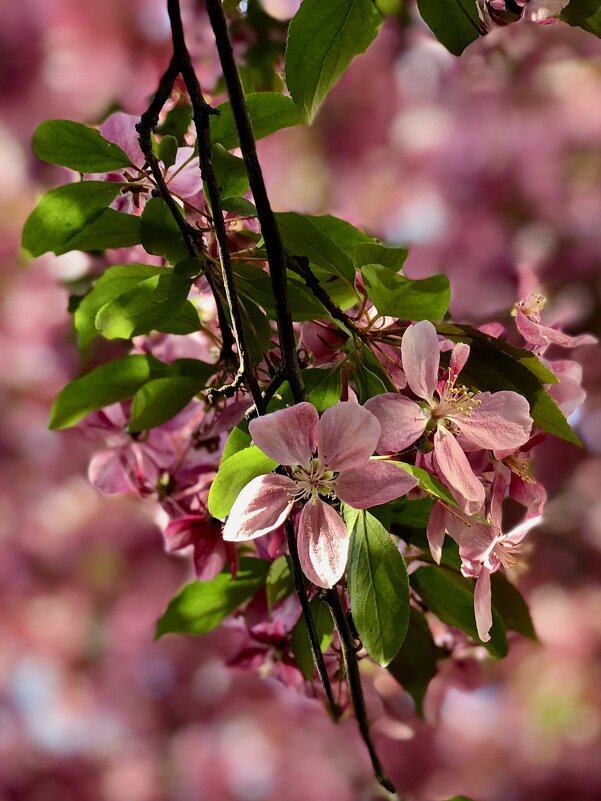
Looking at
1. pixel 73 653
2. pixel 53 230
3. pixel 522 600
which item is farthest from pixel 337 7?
pixel 73 653

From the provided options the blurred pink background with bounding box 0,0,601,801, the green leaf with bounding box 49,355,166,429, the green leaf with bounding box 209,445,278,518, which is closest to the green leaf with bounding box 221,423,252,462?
the green leaf with bounding box 209,445,278,518

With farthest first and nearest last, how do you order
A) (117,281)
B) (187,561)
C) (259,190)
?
(187,561)
(117,281)
(259,190)

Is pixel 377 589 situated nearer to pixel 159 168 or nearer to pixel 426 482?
pixel 426 482

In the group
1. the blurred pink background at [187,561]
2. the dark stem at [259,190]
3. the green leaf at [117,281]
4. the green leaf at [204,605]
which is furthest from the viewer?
the blurred pink background at [187,561]

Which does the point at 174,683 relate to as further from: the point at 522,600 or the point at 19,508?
the point at 522,600

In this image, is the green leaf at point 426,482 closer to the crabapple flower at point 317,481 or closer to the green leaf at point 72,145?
the crabapple flower at point 317,481

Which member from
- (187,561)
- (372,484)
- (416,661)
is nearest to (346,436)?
(372,484)

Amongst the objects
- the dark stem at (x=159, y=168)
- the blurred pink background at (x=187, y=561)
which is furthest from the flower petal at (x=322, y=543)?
the blurred pink background at (x=187, y=561)
